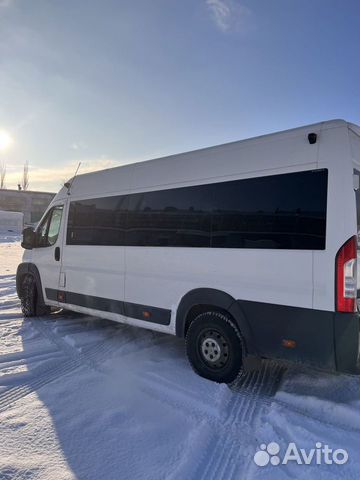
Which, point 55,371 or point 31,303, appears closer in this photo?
point 55,371

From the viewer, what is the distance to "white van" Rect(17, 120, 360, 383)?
3.45m

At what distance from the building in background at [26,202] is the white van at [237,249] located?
5683cm

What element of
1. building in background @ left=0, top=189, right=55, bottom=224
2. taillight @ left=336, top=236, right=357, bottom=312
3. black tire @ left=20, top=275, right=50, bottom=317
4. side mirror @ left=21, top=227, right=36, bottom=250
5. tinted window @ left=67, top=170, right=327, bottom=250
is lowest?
black tire @ left=20, top=275, right=50, bottom=317

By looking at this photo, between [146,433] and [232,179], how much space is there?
2.70 meters

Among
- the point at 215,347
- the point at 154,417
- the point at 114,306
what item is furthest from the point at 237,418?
the point at 114,306

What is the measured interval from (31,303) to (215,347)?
425 cm

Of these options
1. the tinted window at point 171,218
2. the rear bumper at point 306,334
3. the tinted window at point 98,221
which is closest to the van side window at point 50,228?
the tinted window at point 98,221

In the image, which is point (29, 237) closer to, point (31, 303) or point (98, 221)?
point (31, 303)

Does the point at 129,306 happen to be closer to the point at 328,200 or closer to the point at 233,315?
the point at 233,315

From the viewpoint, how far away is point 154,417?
351 cm

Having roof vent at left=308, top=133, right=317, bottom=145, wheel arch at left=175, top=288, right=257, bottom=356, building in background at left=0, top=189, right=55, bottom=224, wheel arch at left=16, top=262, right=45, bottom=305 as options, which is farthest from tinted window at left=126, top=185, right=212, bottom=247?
building in background at left=0, top=189, right=55, bottom=224

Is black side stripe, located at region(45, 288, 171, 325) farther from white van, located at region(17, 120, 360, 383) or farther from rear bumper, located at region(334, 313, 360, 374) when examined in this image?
rear bumper, located at region(334, 313, 360, 374)

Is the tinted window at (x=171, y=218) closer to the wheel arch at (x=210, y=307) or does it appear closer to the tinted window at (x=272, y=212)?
the tinted window at (x=272, y=212)

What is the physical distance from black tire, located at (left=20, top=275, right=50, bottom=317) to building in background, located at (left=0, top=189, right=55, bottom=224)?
54.5m
